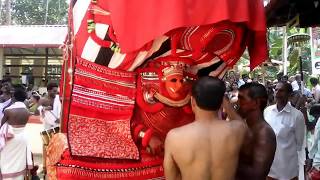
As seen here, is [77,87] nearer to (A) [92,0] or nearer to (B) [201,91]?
(A) [92,0]

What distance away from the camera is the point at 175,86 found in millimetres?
2910

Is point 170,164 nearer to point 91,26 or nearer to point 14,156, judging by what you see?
point 91,26

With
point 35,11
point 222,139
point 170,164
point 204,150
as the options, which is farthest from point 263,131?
point 35,11

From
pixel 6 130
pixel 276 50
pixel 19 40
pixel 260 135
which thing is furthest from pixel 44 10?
pixel 260 135

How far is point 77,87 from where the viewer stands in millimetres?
2984

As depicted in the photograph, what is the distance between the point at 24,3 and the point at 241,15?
3317 centimetres

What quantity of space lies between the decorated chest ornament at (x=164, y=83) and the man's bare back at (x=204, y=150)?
496 millimetres

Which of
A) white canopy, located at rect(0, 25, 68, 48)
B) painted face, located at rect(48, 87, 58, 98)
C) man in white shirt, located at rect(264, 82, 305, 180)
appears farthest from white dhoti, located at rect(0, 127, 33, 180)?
white canopy, located at rect(0, 25, 68, 48)

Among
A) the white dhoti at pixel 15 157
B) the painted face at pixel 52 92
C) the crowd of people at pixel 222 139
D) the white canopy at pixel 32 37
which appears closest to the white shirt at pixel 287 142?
the crowd of people at pixel 222 139

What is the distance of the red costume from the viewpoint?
2891 millimetres

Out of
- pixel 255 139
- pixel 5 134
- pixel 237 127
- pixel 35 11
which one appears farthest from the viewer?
pixel 35 11

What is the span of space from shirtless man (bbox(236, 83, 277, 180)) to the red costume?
0.69ft

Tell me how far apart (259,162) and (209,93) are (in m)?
0.59

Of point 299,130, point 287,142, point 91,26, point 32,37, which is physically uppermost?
point 91,26
